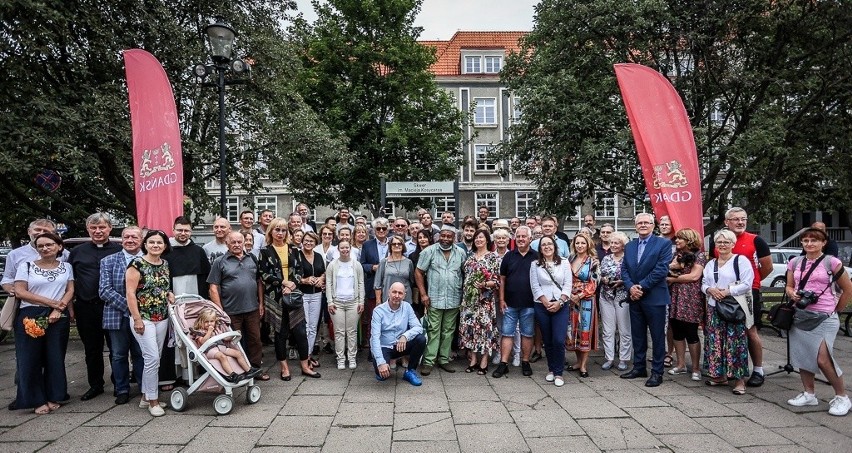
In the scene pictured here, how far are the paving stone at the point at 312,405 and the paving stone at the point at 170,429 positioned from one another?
0.77m

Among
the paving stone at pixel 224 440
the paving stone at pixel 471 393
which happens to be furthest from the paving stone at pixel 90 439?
the paving stone at pixel 471 393

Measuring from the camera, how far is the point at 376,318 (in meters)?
6.11

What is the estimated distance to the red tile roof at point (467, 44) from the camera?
35.6 meters

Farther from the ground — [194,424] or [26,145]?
[26,145]

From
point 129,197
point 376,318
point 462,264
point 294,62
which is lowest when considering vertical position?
point 376,318

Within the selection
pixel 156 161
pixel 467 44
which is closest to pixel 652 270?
pixel 156 161

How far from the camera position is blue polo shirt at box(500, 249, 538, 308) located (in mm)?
6410

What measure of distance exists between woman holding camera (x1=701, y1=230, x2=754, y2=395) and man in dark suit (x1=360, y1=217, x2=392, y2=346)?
14.2 feet

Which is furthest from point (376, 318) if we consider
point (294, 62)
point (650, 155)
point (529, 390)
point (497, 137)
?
point (497, 137)

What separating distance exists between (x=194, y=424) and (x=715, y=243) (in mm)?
5891

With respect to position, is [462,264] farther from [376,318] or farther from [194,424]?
[194,424]

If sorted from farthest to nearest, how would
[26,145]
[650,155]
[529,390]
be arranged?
[26,145] → [650,155] → [529,390]

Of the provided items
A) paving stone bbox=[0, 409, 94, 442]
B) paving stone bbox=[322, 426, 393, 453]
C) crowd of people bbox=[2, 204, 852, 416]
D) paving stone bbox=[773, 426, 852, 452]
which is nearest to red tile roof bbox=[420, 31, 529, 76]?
crowd of people bbox=[2, 204, 852, 416]

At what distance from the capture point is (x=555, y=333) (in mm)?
6227
